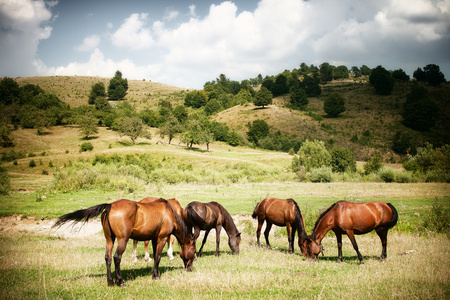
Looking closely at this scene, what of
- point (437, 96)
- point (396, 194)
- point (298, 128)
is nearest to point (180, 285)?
point (396, 194)

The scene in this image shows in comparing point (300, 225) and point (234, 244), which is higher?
point (300, 225)

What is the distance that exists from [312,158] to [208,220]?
41.1m

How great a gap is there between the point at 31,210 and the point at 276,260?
1926 cm

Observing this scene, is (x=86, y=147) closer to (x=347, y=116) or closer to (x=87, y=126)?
(x=87, y=126)

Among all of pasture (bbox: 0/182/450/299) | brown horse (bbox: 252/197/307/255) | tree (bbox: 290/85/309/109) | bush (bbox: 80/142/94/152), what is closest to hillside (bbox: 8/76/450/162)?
tree (bbox: 290/85/309/109)

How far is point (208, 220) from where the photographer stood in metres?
10.0

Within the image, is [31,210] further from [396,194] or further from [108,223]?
[396,194]

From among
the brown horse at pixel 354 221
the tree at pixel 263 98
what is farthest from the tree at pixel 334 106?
the brown horse at pixel 354 221

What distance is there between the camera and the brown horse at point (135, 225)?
6469 millimetres

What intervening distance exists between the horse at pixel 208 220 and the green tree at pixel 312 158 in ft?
124

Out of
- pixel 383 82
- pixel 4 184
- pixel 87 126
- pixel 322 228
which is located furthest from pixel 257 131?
pixel 322 228

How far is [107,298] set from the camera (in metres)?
5.41

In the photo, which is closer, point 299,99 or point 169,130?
point 169,130

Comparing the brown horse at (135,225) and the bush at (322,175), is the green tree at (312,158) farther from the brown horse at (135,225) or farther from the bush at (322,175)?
the brown horse at (135,225)
